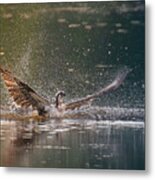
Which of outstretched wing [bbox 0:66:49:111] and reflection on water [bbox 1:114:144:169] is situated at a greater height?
outstretched wing [bbox 0:66:49:111]

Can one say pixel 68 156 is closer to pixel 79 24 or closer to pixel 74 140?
pixel 74 140

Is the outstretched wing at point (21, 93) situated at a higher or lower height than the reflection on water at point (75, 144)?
higher

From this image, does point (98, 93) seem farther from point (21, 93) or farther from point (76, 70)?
point (21, 93)

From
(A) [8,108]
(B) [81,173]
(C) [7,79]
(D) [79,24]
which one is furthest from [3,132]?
(D) [79,24]
